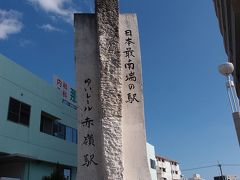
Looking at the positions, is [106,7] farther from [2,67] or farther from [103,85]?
[2,67]

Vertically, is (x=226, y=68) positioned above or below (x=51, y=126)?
below

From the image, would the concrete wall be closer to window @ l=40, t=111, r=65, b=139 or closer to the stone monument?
window @ l=40, t=111, r=65, b=139

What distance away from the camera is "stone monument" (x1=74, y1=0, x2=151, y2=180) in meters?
6.56

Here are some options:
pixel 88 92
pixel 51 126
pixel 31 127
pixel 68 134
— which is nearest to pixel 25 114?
pixel 31 127

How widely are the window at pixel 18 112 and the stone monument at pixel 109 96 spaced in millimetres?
13660

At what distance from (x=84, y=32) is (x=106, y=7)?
29.8 inches

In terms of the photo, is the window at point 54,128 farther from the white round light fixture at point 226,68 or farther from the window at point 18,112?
the white round light fixture at point 226,68

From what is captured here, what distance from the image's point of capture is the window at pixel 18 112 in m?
19.6

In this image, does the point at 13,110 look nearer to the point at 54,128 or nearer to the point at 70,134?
the point at 54,128

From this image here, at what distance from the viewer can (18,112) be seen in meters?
20.3

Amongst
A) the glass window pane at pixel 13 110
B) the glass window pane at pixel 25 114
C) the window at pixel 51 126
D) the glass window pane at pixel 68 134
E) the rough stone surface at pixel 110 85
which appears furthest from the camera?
the glass window pane at pixel 68 134

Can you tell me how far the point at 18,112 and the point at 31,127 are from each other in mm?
1638

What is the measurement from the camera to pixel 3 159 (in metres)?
20.6

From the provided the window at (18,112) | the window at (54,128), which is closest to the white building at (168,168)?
the window at (54,128)
